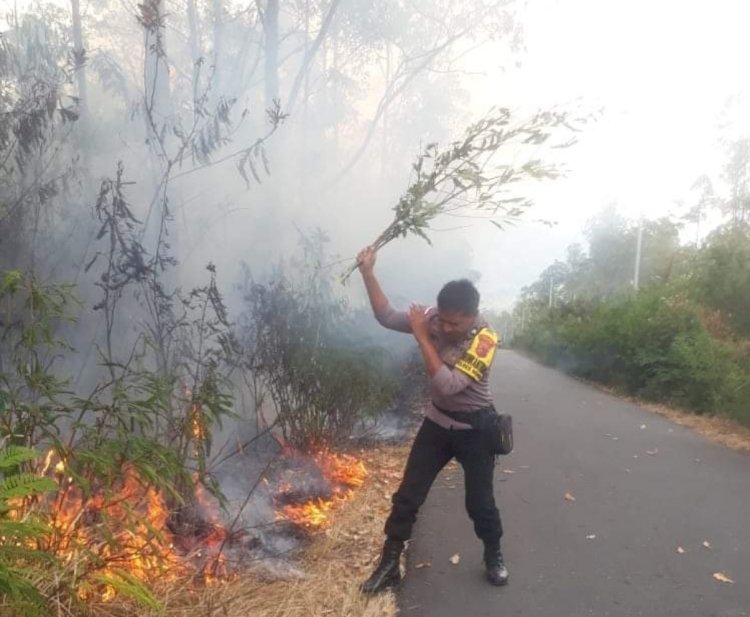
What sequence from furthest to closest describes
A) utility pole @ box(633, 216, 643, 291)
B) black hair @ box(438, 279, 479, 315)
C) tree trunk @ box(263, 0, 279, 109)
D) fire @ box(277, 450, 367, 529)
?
utility pole @ box(633, 216, 643, 291)
tree trunk @ box(263, 0, 279, 109)
fire @ box(277, 450, 367, 529)
black hair @ box(438, 279, 479, 315)

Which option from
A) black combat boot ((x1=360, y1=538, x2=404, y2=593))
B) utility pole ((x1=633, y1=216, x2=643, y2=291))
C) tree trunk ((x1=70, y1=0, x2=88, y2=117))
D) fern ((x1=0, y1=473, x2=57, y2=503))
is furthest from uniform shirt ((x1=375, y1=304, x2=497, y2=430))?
utility pole ((x1=633, y1=216, x2=643, y2=291))

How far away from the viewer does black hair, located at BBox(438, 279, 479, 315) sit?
3.32 metres

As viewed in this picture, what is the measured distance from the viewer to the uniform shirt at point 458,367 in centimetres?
321

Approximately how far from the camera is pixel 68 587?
2293 millimetres

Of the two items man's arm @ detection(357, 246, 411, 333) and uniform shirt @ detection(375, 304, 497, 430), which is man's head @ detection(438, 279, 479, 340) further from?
man's arm @ detection(357, 246, 411, 333)

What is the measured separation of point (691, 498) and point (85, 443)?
4.32 meters

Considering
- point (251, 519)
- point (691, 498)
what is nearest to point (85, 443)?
point (251, 519)

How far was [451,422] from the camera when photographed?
342 cm

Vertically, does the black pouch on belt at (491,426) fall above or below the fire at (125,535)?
above

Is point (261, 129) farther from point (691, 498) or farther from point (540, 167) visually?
point (691, 498)

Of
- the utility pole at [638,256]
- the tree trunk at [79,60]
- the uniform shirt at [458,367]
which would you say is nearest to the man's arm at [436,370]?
the uniform shirt at [458,367]

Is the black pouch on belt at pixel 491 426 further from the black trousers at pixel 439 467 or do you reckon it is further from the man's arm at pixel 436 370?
the man's arm at pixel 436 370

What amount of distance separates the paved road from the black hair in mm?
1434

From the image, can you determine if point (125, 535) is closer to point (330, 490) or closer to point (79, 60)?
point (330, 490)
